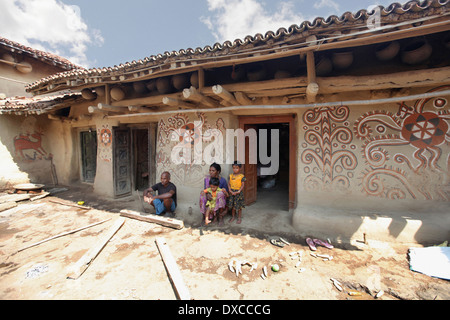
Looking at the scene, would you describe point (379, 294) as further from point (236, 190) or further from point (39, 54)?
point (39, 54)

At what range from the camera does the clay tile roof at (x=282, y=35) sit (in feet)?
7.16

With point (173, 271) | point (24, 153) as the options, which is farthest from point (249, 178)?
point (24, 153)

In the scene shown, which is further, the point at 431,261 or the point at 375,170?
the point at 375,170

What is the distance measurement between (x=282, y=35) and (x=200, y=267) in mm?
3396

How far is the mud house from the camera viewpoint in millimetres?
2717

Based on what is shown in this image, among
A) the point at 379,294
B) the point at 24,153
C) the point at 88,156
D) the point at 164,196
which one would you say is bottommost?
the point at 379,294

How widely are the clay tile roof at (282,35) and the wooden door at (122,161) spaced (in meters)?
2.28

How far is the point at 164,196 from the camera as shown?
434cm

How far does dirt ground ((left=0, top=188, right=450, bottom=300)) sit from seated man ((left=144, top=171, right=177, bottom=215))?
49 cm

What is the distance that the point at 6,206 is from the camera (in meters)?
5.14

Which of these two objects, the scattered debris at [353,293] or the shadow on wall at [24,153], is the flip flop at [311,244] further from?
the shadow on wall at [24,153]

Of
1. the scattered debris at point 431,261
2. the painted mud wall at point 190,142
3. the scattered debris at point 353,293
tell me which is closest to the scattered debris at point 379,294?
the scattered debris at point 353,293
